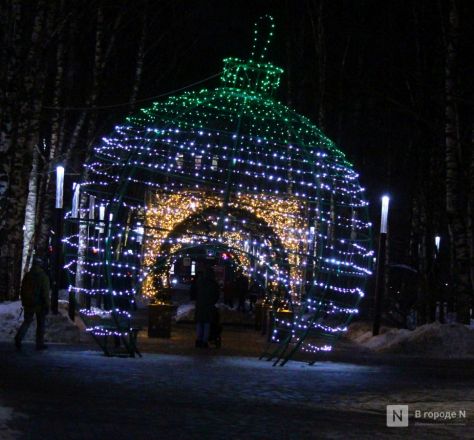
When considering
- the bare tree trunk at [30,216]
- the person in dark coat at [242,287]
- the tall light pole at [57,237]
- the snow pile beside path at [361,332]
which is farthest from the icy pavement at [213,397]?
the person in dark coat at [242,287]

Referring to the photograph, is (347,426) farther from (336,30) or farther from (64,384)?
(336,30)

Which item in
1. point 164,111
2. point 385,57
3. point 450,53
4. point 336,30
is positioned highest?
point 336,30

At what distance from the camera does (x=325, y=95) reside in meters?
39.6

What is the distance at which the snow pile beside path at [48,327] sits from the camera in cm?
2138

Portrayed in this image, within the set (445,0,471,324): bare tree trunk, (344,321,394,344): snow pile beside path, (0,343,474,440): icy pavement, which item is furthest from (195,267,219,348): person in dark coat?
(445,0,471,324): bare tree trunk

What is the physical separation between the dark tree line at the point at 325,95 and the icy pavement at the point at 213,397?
23.1 feet

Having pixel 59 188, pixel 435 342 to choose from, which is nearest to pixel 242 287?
pixel 59 188

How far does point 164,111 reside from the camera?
62.7 ft

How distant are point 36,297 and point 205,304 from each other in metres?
3.88

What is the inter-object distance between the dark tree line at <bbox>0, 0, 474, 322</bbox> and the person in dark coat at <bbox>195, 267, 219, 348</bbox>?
449 centimetres

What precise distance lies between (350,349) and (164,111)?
25.4ft

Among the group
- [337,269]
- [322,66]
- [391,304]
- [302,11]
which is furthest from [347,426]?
[302,11]

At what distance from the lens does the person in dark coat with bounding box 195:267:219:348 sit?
21703mm

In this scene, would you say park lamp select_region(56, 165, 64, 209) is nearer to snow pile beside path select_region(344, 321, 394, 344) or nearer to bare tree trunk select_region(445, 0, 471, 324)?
snow pile beside path select_region(344, 321, 394, 344)
